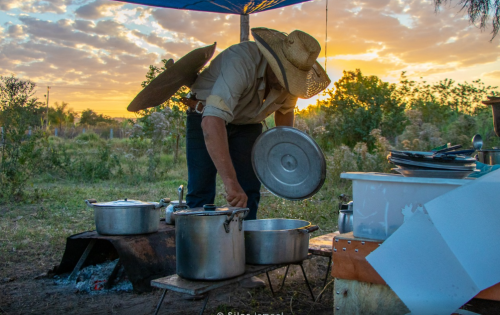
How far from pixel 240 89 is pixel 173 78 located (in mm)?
650

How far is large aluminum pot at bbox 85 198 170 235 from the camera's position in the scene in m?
3.06

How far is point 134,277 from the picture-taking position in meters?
3.00

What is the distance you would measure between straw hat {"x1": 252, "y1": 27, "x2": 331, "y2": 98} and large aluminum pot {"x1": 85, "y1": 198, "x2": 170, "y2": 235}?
4.37ft

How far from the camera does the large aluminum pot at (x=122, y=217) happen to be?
3057mm

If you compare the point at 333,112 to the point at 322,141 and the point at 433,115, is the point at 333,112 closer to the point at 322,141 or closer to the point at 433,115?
the point at 322,141

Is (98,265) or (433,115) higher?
(433,115)

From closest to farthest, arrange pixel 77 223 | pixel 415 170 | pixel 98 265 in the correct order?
pixel 415 170, pixel 98 265, pixel 77 223

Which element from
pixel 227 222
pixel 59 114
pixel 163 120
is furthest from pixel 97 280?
pixel 59 114

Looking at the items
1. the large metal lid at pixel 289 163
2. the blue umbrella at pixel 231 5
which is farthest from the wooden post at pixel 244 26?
the large metal lid at pixel 289 163

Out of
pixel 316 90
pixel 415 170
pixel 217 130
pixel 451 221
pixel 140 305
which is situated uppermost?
pixel 316 90

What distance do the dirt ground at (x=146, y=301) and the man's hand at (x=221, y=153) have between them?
0.74 metres

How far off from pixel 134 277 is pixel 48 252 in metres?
1.57

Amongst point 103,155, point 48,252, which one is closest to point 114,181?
point 103,155

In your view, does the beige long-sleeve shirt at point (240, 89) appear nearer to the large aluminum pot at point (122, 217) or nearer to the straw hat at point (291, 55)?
the straw hat at point (291, 55)
